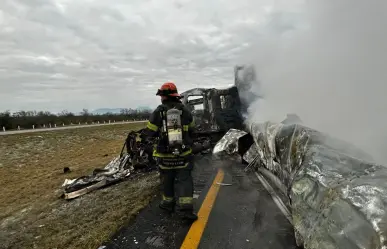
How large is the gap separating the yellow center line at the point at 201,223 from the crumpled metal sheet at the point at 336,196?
1.15 meters

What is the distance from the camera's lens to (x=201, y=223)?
4359 millimetres

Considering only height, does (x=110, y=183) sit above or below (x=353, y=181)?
below

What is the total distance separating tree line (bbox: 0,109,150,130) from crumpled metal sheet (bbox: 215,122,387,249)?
42.8 meters

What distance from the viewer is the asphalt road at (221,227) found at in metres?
3.69

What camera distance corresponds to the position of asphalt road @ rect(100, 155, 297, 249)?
3693mm

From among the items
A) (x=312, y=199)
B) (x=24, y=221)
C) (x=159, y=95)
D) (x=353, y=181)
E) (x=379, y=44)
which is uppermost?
(x=379, y=44)

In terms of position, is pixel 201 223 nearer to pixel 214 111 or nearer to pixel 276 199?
pixel 276 199

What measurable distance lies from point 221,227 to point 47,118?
48364mm

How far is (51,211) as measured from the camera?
5723 mm

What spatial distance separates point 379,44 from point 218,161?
5.13m

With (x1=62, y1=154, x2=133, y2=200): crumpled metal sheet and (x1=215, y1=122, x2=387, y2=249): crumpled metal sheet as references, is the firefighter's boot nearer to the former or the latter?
(x1=215, y1=122, x2=387, y2=249): crumpled metal sheet

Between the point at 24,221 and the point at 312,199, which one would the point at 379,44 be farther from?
the point at 24,221

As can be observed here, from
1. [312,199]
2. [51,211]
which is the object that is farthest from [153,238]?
[51,211]

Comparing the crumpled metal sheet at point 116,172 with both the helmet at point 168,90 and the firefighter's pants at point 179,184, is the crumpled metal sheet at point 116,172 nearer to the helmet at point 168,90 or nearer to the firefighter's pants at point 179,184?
the firefighter's pants at point 179,184
